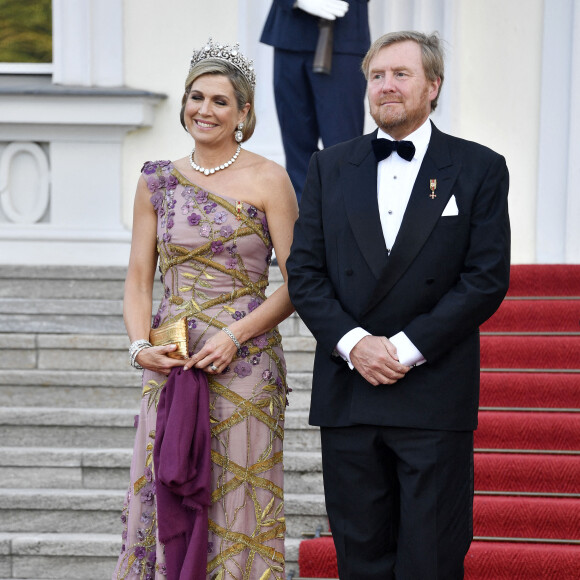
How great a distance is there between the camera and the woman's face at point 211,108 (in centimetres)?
325

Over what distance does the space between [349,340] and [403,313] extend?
0.16m

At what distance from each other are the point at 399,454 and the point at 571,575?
136cm

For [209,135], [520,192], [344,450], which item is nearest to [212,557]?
[344,450]

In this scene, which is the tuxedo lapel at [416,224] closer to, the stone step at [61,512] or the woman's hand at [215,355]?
the woman's hand at [215,355]

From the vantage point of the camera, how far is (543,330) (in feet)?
17.6

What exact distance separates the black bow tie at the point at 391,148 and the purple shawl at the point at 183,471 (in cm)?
78

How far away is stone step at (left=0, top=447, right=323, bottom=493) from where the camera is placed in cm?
461

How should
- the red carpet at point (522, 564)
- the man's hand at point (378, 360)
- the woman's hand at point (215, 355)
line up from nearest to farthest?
the man's hand at point (378, 360)
the woman's hand at point (215, 355)
the red carpet at point (522, 564)

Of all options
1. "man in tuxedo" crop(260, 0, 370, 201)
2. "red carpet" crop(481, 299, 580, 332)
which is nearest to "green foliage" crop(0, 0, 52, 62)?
"man in tuxedo" crop(260, 0, 370, 201)

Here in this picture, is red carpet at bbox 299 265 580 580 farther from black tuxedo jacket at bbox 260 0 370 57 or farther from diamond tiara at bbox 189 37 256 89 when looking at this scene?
diamond tiara at bbox 189 37 256 89

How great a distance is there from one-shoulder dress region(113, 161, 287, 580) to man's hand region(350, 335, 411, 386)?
0.41 metres

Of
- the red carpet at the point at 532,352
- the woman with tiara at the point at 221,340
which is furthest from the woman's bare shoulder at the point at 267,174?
the red carpet at the point at 532,352

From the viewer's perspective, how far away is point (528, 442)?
466cm

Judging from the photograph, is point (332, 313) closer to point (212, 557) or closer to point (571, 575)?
point (212, 557)
